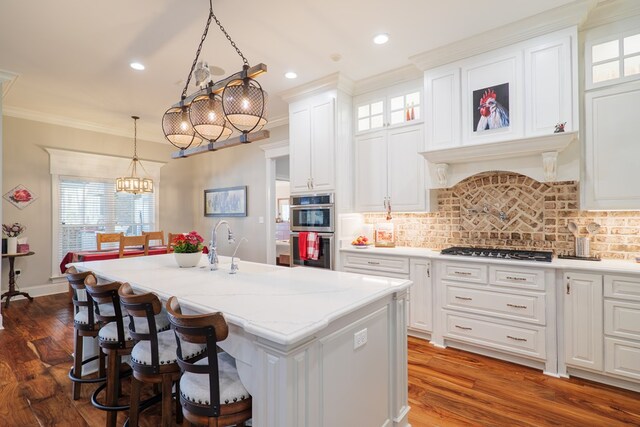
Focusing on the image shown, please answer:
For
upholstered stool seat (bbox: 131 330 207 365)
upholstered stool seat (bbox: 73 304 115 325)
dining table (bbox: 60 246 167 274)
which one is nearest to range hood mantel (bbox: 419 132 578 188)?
upholstered stool seat (bbox: 131 330 207 365)

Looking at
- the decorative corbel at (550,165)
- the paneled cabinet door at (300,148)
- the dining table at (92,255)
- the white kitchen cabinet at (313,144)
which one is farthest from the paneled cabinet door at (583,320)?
the dining table at (92,255)

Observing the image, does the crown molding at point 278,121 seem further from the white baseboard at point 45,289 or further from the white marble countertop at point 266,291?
the white baseboard at point 45,289

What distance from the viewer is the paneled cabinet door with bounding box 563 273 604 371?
241 cm

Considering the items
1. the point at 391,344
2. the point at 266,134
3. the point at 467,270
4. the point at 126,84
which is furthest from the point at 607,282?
the point at 126,84

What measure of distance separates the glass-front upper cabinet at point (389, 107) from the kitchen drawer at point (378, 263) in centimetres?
157

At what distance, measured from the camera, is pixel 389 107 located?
12.4 feet

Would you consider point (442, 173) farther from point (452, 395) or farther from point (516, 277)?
point (452, 395)

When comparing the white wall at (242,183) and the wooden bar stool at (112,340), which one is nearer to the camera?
the wooden bar stool at (112,340)

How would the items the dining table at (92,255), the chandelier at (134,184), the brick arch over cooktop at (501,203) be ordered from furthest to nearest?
the chandelier at (134,184), the dining table at (92,255), the brick arch over cooktop at (501,203)

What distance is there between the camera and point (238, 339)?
1.36m

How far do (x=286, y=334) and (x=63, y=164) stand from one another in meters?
6.06

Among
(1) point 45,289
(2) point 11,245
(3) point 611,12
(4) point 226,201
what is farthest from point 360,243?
(1) point 45,289

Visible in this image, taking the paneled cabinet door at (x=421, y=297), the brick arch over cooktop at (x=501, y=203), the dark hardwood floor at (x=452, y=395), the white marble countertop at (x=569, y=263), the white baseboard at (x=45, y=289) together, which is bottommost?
the dark hardwood floor at (x=452, y=395)

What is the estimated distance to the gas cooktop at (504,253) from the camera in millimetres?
2741
